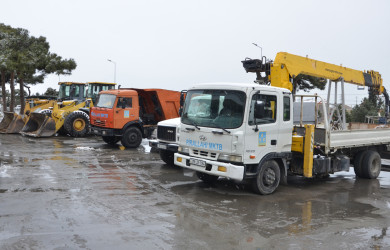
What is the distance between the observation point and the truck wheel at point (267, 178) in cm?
798

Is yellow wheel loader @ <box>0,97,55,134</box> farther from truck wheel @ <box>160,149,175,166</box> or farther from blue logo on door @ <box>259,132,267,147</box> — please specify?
blue logo on door @ <box>259,132,267,147</box>

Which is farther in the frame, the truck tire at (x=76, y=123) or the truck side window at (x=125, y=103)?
the truck tire at (x=76, y=123)

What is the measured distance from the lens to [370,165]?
415 inches

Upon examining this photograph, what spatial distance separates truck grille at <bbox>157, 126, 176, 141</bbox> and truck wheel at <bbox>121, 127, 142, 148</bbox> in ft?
12.6

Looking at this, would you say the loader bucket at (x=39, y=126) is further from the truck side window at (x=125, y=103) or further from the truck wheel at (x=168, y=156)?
the truck wheel at (x=168, y=156)

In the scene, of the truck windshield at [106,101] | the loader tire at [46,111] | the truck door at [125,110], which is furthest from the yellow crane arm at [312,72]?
the loader tire at [46,111]

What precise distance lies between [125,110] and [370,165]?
948 centimetres

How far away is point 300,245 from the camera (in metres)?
5.31

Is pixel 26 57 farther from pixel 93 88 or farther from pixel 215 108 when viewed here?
pixel 215 108

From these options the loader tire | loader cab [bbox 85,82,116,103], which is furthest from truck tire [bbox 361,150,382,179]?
the loader tire

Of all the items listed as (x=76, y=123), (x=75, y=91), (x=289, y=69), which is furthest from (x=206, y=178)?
(x=75, y=91)

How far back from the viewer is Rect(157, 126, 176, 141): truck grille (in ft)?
38.0

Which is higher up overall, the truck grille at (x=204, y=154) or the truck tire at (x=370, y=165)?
the truck grille at (x=204, y=154)

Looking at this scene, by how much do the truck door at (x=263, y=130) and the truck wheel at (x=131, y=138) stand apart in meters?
8.80
